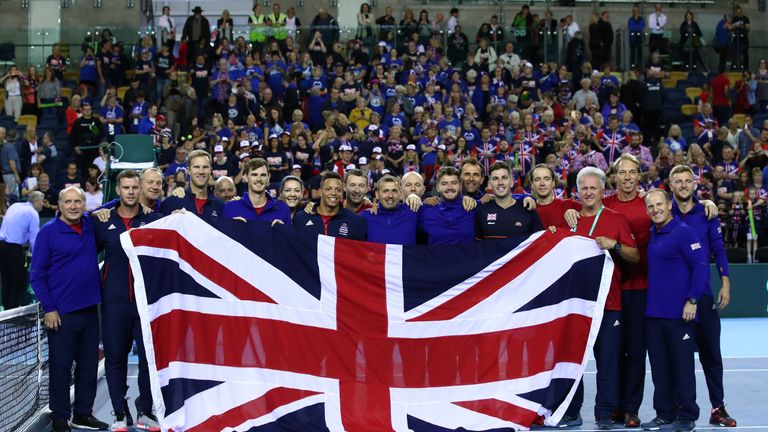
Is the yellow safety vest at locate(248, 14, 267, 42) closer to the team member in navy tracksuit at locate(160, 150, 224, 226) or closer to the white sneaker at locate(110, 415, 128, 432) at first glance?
the team member in navy tracksuit at locate(160, 150, 224, 226)

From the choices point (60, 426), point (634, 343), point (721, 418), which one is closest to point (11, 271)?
point (60, 426)

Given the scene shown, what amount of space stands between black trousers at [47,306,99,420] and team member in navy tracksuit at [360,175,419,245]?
2.48 meters

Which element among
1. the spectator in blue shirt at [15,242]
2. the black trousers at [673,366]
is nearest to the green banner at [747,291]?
the black trousers at [673,366]

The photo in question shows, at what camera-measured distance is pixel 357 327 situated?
8.98 meters

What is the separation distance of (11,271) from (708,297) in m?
10.4

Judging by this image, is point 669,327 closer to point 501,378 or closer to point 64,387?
point 501,378

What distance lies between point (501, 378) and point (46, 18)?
22.2 m

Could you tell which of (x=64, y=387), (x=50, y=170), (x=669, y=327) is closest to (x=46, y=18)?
(x=50, y=170)

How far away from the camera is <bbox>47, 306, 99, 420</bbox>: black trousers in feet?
29.7

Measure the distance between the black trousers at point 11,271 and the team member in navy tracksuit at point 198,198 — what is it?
6.84m

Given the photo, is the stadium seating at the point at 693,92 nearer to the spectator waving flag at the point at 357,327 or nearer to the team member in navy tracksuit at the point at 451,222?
the team member in navy tracksuit at the point at 451,222

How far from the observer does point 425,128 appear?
2125cm

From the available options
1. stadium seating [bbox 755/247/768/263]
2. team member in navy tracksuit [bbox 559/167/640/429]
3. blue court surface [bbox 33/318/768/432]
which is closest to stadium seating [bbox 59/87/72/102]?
blue court surface [bbox 33/318/768/432]

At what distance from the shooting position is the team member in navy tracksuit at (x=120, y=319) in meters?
9.05
